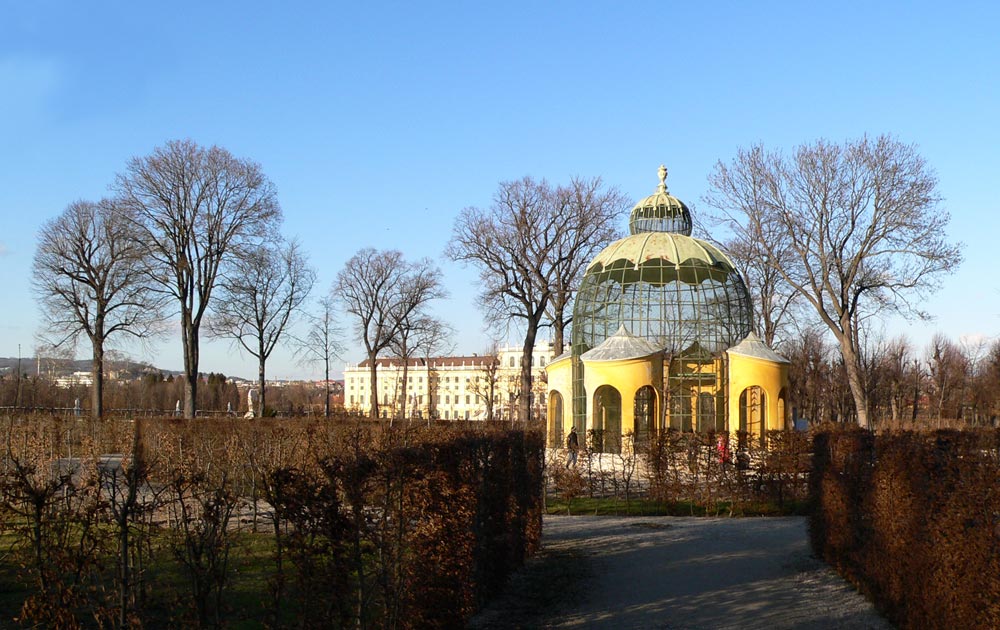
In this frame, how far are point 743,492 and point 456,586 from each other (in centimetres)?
1124

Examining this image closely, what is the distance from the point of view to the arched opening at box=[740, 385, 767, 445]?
3102cm

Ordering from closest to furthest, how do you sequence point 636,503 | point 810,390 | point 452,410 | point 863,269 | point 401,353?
point 636,503 → point 863,269 → point 401,353 → point 810,390 → point 452,410

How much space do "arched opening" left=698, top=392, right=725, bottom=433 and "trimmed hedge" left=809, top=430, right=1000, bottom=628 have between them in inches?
801

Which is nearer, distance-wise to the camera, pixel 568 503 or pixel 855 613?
pixel 855 613

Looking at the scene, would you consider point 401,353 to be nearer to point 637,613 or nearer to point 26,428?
point 26,428

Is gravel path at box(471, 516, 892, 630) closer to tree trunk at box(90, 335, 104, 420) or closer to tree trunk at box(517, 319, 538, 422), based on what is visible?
tree trunk at box(517, 319, 538, 422)

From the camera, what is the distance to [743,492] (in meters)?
17.9

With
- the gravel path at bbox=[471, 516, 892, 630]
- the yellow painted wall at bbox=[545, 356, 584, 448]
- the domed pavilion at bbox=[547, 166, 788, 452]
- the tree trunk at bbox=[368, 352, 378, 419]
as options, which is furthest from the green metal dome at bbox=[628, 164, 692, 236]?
the gravel path at bbox=[471, 516, 892, 630]

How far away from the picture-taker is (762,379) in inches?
1209

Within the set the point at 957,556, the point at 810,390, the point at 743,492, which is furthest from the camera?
the point at 810,390

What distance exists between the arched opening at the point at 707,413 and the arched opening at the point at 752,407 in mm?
928

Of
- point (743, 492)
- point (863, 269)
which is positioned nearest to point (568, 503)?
point (743, 492)

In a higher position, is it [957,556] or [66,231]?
[66,231]

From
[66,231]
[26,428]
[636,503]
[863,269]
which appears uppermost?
[66,231]
